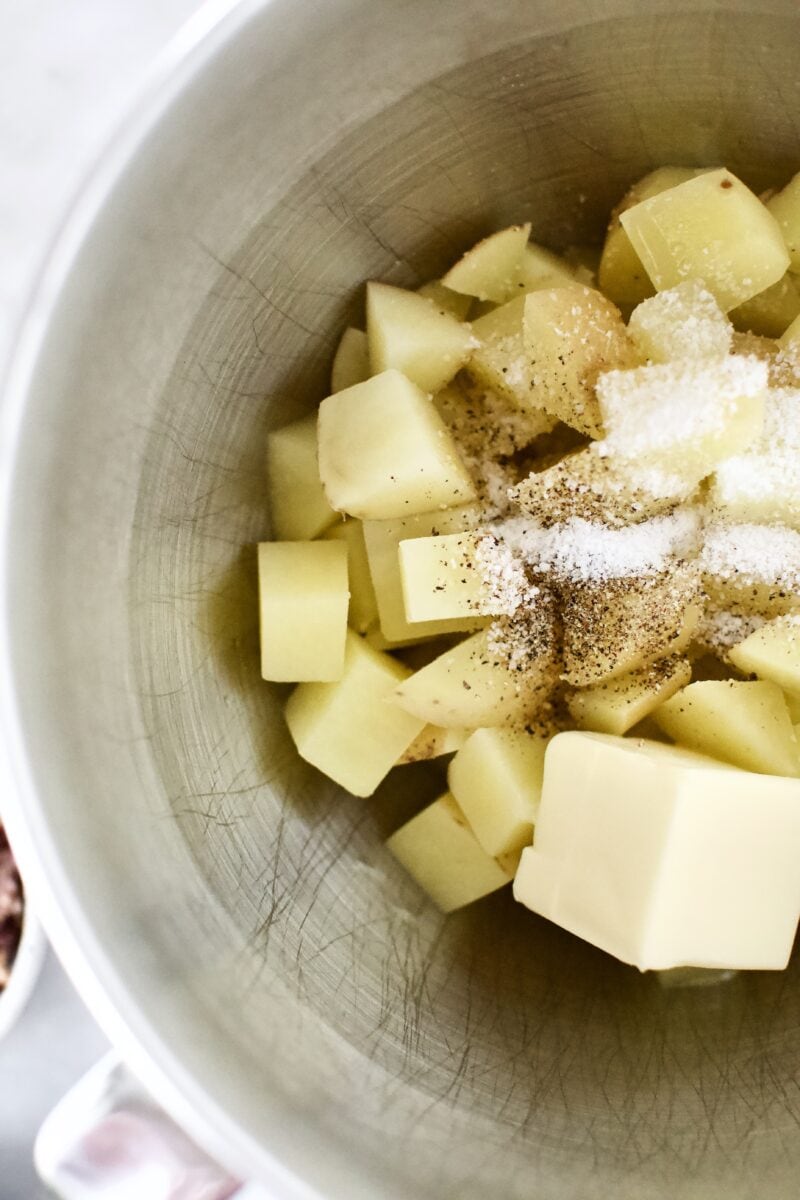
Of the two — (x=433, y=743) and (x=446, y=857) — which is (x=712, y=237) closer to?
Result: (x=433, y=743)

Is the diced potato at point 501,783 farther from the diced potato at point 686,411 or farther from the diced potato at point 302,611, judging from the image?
the diced potato at point 686,411

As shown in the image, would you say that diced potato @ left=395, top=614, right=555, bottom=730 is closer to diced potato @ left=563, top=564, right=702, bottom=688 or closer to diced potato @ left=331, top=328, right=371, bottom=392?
diced potato @ left=563, top=564, right=702, bottom=688

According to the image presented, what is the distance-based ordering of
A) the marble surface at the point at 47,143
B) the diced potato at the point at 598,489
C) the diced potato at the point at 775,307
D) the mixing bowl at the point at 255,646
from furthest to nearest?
1. the marble surface at the point at 47,143
2. the diced potato at the point at 775,307
3. the diced potato at the point at 598,489
4. the mixing bowl at the point at 255,646

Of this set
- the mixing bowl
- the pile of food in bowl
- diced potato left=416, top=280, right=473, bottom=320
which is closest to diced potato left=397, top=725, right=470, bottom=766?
the pile of food in bowl

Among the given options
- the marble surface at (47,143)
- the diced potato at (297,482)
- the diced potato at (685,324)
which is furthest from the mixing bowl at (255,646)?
the marble surface at (47,143)

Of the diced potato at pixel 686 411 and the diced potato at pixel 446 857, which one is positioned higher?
the diced potato at pixel 686 411

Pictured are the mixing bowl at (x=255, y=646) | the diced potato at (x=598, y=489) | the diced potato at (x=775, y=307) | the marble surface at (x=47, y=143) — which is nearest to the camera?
the mixing bowl at (x=255, y=646)

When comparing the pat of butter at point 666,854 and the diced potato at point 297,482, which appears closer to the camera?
the pat of butter at point 666,854
